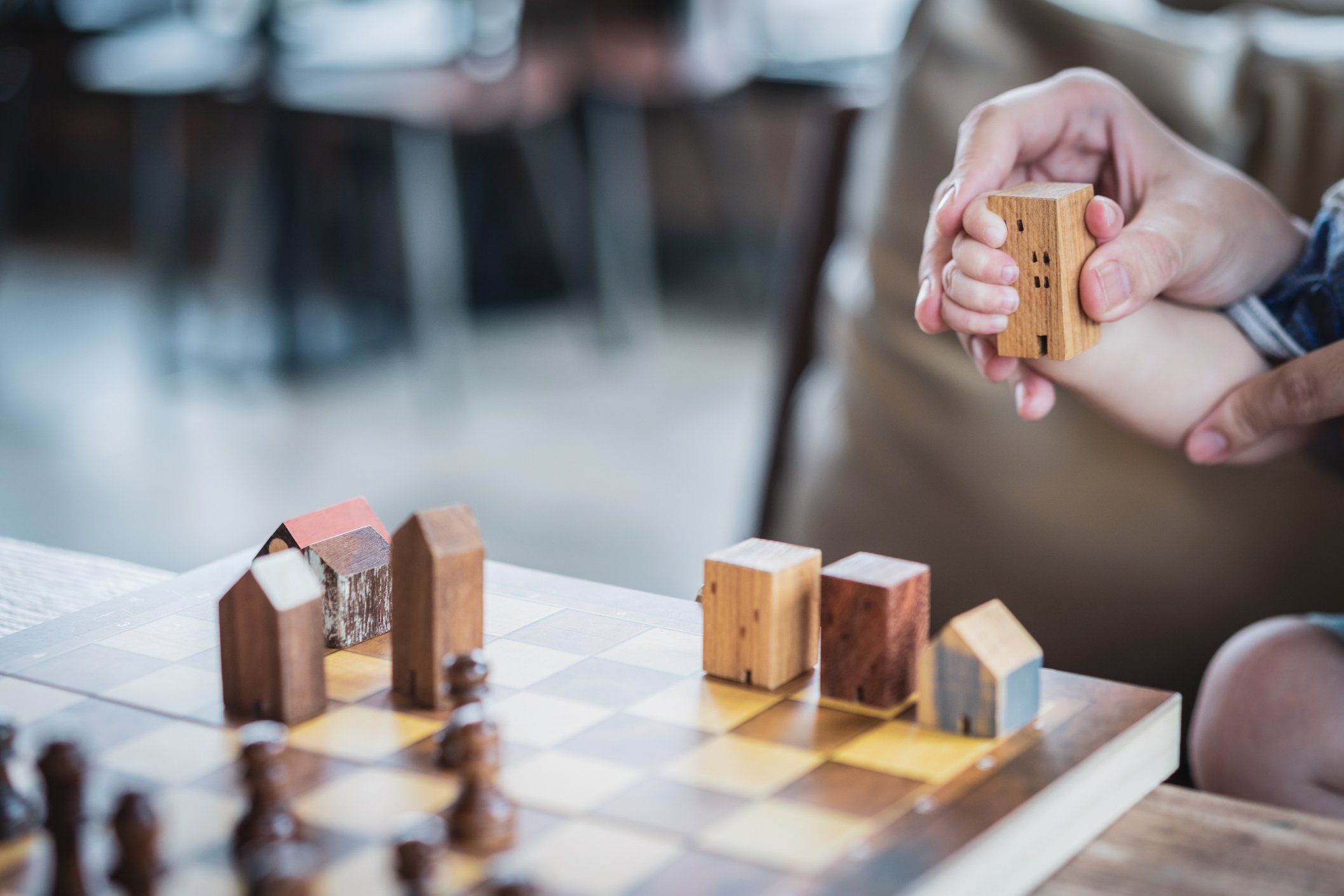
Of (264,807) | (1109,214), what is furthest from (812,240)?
(264,807)

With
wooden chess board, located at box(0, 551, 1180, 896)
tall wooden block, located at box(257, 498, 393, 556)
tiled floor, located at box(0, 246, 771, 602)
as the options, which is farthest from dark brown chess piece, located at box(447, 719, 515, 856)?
tiled floor, located at box(0, 246, 771, 602)

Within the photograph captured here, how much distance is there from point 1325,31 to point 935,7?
33 cm

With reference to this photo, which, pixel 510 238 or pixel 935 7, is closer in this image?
pixel 935 7

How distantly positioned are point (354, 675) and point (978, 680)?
0.27 m

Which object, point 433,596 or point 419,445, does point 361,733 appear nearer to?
point 433,596

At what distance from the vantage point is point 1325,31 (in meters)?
1.26

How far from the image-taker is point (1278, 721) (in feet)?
2.82

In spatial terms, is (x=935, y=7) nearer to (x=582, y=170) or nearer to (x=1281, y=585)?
(x=1281, y=585)

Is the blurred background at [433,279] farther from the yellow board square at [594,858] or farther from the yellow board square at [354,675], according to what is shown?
the yellow board square at [594,858]

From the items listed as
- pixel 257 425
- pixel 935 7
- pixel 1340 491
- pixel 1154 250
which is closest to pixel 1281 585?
pixel 1340 491

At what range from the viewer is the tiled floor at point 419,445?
2387 mm

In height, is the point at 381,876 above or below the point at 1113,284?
below

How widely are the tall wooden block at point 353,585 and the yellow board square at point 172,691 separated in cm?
6

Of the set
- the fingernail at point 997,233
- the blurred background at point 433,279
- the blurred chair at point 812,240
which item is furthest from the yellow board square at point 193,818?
the blurred background at point 433,279
